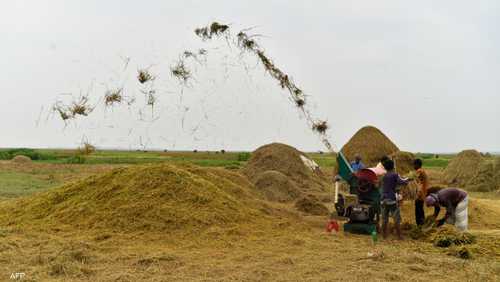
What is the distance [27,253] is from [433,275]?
5.00 meters

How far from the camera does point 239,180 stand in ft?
40.3

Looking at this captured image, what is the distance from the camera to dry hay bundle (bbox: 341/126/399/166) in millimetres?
16094

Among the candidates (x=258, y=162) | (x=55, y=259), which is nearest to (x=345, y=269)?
(x=55, y=259)

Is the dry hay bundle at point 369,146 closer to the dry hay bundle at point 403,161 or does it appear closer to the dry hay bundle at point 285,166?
the dry hay bundle at point 403,161

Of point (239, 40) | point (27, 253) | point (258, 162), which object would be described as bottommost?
point (27, 253)

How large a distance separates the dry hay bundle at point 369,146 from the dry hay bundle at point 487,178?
3890 mm

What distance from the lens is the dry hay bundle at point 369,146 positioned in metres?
16.1

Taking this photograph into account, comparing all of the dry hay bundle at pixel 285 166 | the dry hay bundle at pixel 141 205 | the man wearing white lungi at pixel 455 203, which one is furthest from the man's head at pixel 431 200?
Result: the dry hay bundle at pixel 285 166

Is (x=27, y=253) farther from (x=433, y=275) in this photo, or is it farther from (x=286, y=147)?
(x=286, y=147)

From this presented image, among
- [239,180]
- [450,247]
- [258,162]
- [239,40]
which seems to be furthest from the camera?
[258,162]

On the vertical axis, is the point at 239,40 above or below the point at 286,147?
above

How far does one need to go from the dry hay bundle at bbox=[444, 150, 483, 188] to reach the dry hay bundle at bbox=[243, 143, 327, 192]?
5.36 metres

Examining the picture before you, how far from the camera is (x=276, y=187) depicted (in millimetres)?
14195

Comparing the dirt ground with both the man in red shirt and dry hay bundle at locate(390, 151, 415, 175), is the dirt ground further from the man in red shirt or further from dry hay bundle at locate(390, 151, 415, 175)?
dry hay bundle at locate(390, 151, 415, 175)
